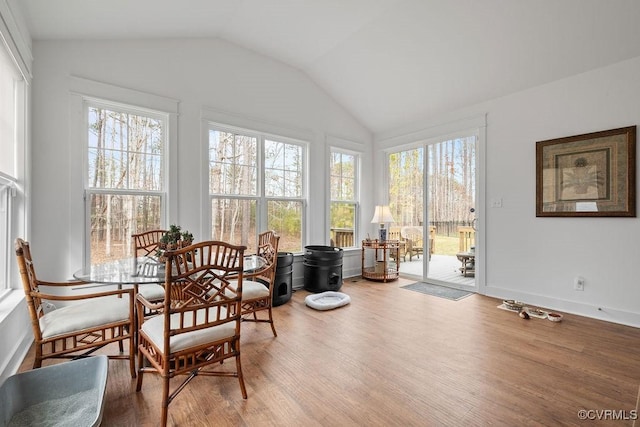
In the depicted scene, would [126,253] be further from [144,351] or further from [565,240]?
[565,240]

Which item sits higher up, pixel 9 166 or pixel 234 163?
pixel 234 163

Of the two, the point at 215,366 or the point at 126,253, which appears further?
the point at 126,253

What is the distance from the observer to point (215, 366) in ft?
7.12

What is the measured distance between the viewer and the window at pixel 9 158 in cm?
221

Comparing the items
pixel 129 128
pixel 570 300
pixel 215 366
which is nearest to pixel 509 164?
pixel 570 300

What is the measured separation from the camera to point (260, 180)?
13.5 ft

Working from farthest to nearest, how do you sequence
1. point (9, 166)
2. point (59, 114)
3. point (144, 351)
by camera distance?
point (59, 114), point (9, 166), point (144, 351)

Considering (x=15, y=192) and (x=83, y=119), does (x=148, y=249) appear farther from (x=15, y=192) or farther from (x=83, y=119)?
(x=83, y=119)

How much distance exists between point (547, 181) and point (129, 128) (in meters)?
4.86

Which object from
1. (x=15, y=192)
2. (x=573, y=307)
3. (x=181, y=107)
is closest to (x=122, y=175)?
(x=15, y=192)

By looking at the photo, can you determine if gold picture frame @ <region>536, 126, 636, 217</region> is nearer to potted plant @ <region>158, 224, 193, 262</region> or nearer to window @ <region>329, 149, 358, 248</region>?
window @ <region>329, 149, 358, 248</region>

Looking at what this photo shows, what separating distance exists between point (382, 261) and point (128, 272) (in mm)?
3862

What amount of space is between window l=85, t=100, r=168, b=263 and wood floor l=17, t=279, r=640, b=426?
1.28 m

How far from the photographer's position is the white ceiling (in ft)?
8.75
